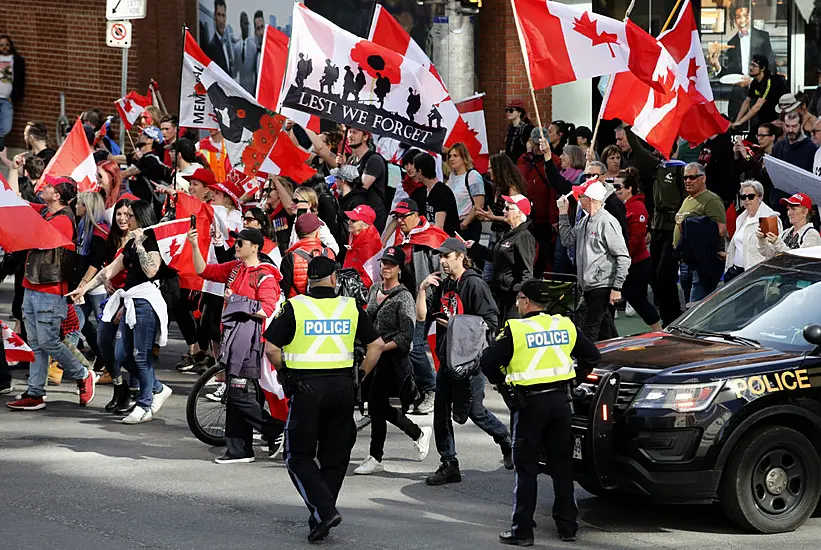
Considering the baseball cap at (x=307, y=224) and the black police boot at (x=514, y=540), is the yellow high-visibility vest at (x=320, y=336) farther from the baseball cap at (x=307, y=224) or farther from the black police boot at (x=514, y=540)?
the baseball cap at (x=307, y=224)

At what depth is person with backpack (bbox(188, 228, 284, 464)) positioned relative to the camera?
10.9 metres

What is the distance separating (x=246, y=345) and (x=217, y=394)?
2.93 feet

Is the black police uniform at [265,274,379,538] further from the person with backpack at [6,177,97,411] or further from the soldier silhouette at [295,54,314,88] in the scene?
the soldier silhouette at [295,54,314,88]

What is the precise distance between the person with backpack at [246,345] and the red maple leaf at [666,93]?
4.56m

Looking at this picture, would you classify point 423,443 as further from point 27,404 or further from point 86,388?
point 27,404

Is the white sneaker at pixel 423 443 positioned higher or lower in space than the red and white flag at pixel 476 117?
lower

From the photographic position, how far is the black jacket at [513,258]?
1270 centimetres

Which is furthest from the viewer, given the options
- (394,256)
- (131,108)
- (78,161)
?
(131,108)

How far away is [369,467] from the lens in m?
10.6

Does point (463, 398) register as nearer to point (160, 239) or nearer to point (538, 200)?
point (160, 239)

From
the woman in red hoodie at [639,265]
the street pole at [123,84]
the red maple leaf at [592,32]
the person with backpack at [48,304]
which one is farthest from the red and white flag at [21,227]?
the street pole at [123,84]

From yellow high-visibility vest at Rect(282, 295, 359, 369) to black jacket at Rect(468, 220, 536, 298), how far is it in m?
3.99

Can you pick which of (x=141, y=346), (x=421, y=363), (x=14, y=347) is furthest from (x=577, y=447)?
(x=14, y=347)

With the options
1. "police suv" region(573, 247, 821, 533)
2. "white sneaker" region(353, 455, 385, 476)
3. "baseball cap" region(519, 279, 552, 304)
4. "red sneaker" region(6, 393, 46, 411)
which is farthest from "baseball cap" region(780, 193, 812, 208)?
"red sneaker" region(6, 393, 46, 411)
